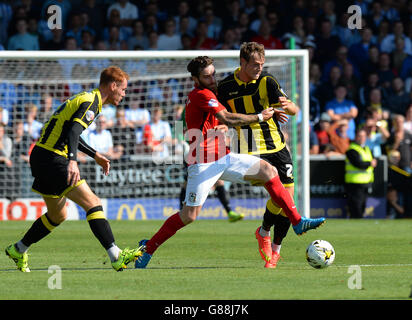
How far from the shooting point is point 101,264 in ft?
29.4

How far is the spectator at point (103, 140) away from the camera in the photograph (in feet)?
53.6

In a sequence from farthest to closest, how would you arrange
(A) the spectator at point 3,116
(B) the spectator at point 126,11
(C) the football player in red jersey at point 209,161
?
(B) the spectator at point 126,11 → (A) the spectator at point 3,116 → (C) the football player in red jersey at point 209,161

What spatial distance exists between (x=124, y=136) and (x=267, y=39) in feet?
14.5

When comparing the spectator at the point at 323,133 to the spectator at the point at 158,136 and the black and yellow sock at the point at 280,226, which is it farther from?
the black and yellow sock at the point at 280,226

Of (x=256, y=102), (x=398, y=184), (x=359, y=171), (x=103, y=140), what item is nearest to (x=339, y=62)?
(x=398, y=184)

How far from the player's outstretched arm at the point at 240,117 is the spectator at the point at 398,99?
443 inches

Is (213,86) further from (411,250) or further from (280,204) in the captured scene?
(411,250)

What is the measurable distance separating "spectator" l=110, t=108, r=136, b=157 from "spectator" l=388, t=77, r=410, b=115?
6.06 metres

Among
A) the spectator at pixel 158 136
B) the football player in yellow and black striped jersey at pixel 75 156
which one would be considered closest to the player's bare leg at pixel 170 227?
the football player in yellow and black striped jersey at pixel 75 156

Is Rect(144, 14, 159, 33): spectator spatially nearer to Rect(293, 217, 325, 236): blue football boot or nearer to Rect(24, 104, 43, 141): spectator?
Rect(24, 104, 43, 141): spectator

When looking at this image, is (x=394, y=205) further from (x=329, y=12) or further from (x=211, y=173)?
(x=211, y=173)

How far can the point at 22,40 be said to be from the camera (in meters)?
18.5

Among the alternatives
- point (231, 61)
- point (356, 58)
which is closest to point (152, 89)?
point (231, 61)
